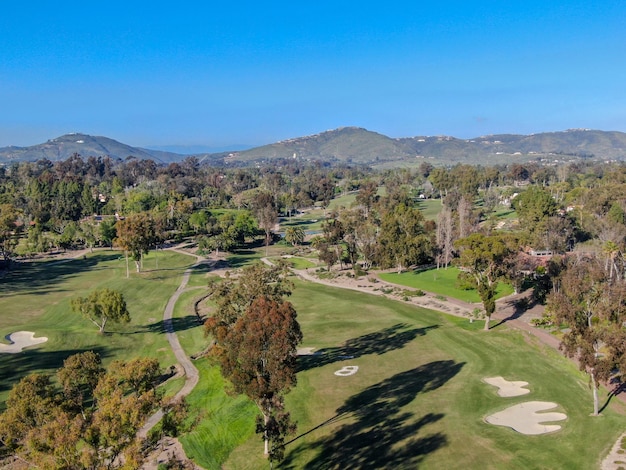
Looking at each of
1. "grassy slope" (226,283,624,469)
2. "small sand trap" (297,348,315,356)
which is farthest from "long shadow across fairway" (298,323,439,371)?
"small sand trap" (297,348,315,356)

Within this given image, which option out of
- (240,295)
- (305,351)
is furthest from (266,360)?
(305,351)

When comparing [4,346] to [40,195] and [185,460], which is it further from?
[40,195]

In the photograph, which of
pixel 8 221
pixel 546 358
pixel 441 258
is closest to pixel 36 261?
pixel 8 221

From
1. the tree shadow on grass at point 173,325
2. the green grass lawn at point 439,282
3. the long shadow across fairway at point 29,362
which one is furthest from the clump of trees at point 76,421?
the green grass lawn at point 439,282

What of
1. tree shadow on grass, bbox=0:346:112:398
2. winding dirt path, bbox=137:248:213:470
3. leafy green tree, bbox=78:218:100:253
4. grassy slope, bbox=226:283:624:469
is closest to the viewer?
grassy slope, bbox=226:283:624:469

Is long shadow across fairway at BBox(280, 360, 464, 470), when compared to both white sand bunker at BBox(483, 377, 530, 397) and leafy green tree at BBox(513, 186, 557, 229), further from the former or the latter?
leafy green tree at BBox(513, 186, 557, 229)

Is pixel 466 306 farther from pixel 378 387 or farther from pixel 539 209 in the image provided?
pixel 539 209

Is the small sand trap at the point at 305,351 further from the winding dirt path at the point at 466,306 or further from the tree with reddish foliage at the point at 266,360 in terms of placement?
the winding dirt path at the point at 466,306
